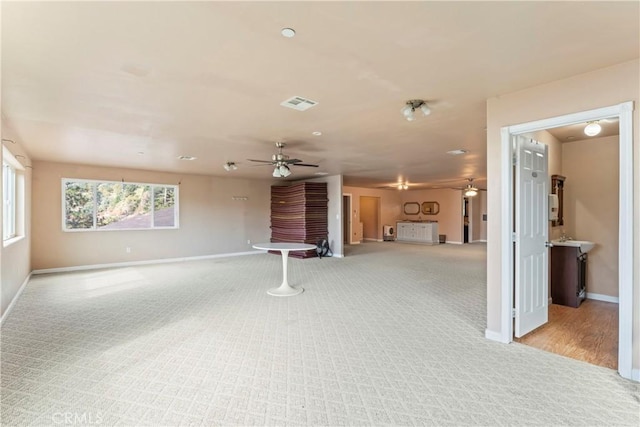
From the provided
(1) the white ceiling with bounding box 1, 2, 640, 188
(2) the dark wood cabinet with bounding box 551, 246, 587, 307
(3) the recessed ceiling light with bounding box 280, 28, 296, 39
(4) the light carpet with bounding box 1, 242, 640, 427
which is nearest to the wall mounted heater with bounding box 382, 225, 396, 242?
(4) the light carpet with bounding box 1, 242, 640, 427

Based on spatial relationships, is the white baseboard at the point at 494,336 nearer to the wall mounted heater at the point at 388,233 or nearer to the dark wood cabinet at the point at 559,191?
the dark wood cabinet at the point at 559,191

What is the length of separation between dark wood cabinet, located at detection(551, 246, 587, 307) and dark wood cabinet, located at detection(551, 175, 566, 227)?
0.42m

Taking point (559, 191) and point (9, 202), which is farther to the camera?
point (9, 202)

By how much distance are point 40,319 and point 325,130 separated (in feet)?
13.9

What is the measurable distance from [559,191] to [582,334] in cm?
218

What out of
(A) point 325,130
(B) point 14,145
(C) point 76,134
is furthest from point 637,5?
(B) point 14,145

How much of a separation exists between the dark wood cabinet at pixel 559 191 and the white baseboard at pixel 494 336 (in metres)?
2.07

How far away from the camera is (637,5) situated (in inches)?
64.6

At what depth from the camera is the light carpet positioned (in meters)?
1.90

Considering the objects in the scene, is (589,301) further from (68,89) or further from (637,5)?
(68,89)

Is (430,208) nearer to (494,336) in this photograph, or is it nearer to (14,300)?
(494,336)

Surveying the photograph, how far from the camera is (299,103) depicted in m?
3.07

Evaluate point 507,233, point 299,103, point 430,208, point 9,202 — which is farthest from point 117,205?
point 430,208


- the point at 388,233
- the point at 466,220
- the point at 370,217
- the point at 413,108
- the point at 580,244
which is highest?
the point at 413,108
